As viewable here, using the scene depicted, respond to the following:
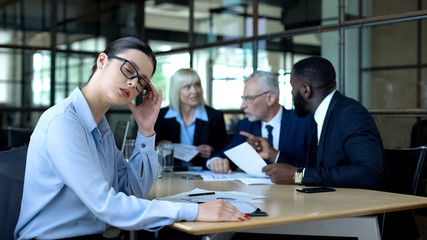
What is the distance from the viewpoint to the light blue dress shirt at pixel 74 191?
1499mm

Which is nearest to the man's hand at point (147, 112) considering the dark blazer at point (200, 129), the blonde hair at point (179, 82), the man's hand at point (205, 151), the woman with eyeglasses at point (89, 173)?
the woman with eyeglasses at point (89, 173)

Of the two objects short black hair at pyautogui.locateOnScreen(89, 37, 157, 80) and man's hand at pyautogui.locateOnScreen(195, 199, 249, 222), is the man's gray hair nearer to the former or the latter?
short black hair at pyautogui.locateOnScreen(89, 37, 157, 80)

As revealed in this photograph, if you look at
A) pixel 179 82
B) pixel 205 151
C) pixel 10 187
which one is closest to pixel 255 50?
pixel 179 82

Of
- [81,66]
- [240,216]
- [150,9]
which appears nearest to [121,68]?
[240,216]

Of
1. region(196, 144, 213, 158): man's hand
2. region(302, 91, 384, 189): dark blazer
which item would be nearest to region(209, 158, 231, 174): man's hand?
region(196, 144, 213, 158): man's hand

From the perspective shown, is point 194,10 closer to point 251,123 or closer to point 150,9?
point 150,9

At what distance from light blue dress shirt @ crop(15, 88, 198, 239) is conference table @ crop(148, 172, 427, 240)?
12 cm

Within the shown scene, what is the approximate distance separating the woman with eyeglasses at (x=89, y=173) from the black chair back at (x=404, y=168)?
4.33ft

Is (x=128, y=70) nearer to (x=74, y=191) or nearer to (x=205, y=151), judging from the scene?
(x=74, y=191)

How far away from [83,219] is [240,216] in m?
0.54

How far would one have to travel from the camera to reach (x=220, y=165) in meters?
3.02

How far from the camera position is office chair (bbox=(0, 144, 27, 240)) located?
1.79 m

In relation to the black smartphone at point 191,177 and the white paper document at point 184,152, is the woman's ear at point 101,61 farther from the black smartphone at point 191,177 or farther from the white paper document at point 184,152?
the white paper document at point 184,152

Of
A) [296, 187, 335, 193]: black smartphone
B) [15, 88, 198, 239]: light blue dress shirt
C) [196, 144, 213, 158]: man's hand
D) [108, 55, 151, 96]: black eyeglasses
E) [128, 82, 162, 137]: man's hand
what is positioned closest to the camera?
[15, 88, 198, 239]: light blue dress shirt
